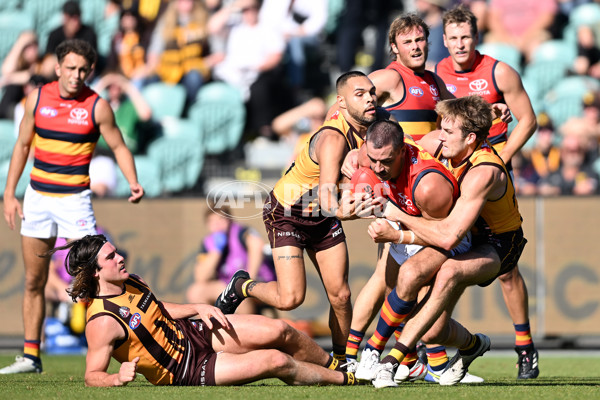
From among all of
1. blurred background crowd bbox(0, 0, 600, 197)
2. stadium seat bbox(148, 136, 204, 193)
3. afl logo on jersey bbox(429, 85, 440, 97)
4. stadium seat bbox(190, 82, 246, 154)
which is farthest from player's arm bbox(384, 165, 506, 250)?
stadium seat bbox(190, 82, 246, 154)

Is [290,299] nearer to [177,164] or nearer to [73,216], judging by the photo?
[73,216]

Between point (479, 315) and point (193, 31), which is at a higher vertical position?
point (193, 31)

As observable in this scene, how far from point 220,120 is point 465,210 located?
27.1ft

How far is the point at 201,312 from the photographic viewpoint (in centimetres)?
659

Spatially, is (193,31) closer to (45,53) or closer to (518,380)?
(45,53)

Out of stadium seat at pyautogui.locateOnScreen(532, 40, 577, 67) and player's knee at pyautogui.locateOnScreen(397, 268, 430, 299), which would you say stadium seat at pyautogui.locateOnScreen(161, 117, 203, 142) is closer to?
stadium seat at pyautogui.locateOnScreen(532, 40, 577, 67)

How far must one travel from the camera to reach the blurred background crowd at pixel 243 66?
44.9ft

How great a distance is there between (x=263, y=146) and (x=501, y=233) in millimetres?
7393

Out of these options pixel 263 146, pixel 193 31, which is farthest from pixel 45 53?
pixel 263 146

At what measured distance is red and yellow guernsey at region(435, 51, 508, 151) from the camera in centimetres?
809

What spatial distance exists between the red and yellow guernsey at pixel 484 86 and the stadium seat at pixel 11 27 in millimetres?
9281

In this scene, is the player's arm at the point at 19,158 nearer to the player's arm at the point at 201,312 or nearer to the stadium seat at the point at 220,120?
the player's arm at the point at 201,312

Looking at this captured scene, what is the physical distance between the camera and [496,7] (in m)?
15.1

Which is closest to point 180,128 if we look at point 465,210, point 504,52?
point 504,52
